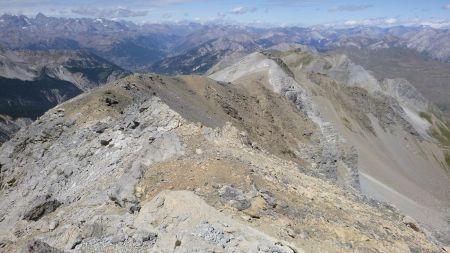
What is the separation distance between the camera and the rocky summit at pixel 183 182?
69.6 feet

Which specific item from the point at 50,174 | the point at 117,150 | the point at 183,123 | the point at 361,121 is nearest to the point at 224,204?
the point at 183,123

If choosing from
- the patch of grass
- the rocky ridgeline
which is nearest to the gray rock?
the rocky ridgeline

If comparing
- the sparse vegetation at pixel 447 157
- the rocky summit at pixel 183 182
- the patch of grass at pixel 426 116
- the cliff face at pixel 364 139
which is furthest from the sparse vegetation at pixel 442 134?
the rocky summit at pixel 183 182

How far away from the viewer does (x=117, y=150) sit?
36.8m

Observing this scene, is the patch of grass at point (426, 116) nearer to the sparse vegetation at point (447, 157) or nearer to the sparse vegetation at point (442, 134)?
the sparse vegetation at point (442, 134)

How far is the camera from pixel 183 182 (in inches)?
987

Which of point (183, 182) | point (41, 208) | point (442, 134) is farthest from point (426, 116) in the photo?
point (183, 182)

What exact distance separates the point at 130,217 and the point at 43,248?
4.44 meters

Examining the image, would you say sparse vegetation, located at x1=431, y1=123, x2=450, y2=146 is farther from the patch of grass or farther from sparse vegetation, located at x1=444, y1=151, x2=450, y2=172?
sparse vegetation, located at x1=444, y1=151, x2=450, y2=172

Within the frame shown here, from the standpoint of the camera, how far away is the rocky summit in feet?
69.6

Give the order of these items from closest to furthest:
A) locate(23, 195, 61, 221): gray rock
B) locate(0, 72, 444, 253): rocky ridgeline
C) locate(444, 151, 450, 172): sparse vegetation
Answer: locate(0, 72, 444, 253): rocky ridgeline < locate(23, 195, 61, 221): gray rock < locate(444, 151, 450, 172): sparse vegetation

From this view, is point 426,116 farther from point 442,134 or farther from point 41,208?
point 41,208

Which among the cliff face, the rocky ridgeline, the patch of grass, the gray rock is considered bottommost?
the patch of grass

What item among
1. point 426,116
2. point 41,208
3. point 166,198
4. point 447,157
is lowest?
point 426,116
